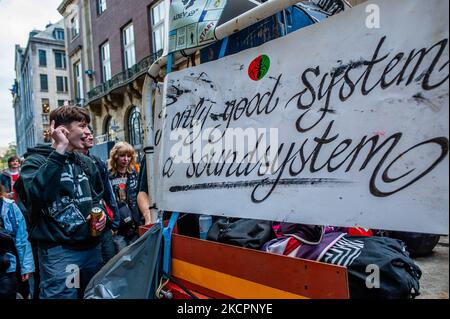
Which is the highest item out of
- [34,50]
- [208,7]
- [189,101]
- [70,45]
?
[34,50]

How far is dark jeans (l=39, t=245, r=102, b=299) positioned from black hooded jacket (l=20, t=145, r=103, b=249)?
0.05 metres

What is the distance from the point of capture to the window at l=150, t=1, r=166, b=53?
13195mm

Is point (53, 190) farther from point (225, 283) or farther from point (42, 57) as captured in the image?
point (42, 57)

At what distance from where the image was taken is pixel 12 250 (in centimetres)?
286

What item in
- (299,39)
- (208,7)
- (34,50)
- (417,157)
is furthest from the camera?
(34,50)

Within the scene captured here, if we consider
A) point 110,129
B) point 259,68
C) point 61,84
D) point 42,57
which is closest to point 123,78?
point 110,129

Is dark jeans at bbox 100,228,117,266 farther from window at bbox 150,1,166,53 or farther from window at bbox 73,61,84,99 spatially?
window at bbox 73,61,84,99

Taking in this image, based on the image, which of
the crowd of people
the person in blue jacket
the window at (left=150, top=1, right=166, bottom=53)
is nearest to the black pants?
the person in blue jacket

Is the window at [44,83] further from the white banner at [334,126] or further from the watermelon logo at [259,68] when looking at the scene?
the watermelon logo at [259,68]

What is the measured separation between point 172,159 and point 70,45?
835 inches

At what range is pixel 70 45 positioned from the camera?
2020 cm

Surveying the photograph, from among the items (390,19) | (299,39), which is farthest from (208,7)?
(390,19)

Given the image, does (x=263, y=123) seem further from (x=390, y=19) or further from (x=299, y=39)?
(x=390, y=19)

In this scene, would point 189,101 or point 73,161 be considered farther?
point 73,161
